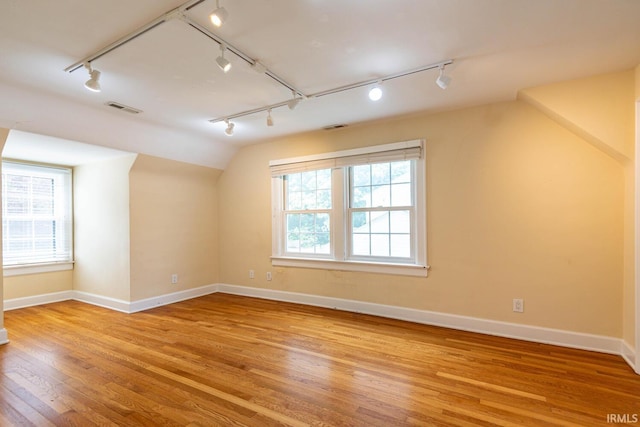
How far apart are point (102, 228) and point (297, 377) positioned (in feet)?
12.4

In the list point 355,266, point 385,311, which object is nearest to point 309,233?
point 355,266

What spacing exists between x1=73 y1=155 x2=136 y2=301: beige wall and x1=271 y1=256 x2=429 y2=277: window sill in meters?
2.09

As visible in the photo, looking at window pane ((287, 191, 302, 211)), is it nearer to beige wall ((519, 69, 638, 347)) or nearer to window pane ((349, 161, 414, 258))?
window pane ((349, 161, 414, 258))

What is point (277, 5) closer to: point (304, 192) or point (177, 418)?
point (177, 418)

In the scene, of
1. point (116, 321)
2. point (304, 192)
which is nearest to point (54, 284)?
point (116, 321)

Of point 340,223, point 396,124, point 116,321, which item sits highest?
point 396,124

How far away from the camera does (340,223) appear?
407 centimetres

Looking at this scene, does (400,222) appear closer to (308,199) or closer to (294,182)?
(308,199)

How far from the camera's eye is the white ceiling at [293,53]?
1739 millimetres

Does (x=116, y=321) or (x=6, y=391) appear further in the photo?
(x=116, y=321)

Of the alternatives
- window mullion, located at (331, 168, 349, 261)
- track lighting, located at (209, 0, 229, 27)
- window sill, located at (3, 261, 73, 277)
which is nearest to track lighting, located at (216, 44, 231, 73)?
track lighting, located at (209, 0, 229, 27)

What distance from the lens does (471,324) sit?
3234 millimetres

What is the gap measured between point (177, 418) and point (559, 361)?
295cm

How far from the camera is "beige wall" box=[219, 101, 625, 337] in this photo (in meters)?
2.72
